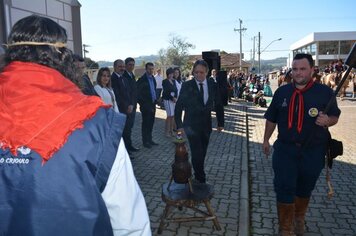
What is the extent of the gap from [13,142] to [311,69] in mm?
3273

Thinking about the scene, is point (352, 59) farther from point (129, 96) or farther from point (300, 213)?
point (129, 96)

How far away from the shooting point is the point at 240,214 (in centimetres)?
462

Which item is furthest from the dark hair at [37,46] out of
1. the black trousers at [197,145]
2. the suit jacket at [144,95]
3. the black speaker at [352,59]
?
the suit jacket at [144,95]

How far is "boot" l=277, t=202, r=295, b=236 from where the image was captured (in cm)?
382

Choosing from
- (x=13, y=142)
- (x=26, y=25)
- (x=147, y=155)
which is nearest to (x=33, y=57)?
(x=26, y=25)

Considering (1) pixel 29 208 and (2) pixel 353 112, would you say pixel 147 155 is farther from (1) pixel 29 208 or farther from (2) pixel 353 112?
(2) pixel 353 112

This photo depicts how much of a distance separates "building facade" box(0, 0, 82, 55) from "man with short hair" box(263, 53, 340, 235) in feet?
13.6

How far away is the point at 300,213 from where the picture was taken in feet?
13.3

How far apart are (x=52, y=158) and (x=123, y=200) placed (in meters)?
0.30

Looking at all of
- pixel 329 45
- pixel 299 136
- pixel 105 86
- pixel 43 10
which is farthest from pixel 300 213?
pixel 329 45

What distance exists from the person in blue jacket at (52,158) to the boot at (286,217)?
9.62 feet

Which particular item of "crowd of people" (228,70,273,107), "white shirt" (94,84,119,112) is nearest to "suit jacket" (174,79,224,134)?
"white shirt" (94,84,119,112)

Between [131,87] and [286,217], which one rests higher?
[131,87]

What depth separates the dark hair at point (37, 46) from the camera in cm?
135
